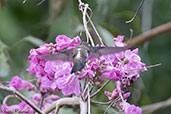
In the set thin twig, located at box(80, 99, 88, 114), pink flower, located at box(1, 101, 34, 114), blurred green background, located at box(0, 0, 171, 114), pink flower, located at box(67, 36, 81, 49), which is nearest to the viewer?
thin twig, located at box(80, 99, 88, 114)

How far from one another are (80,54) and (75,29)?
1.06m

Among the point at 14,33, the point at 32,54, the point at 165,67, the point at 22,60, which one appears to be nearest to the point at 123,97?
the point at 32,54

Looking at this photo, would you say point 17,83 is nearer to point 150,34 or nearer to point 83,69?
point 83,69

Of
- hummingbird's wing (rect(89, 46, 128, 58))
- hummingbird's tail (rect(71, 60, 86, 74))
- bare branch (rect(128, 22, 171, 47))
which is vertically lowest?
hummingbird's tail (rect(71, 60, 86, 74))

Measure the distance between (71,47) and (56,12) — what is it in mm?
1100

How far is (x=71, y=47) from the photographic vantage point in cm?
140

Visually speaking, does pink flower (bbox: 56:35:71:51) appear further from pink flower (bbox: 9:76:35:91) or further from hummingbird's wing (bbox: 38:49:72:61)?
pink flower (bbox: 9:76:35:91)

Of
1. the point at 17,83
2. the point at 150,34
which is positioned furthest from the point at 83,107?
the point at 150,34

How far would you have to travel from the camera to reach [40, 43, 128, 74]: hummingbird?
1310 mm

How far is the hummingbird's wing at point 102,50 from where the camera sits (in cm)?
131

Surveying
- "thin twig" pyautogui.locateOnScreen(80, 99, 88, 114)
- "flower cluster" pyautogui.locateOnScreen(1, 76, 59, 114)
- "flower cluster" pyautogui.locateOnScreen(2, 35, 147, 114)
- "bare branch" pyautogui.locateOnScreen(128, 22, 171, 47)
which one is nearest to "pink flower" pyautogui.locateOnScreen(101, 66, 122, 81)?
"flower cluster" pyautogui.locateOnScreen(2, 35, 147, 114)

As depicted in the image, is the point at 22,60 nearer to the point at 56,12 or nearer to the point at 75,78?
the point at 56,12

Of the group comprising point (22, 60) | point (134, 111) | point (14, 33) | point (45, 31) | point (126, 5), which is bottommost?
point (134, 111)

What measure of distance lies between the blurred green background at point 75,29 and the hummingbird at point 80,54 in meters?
0.53
